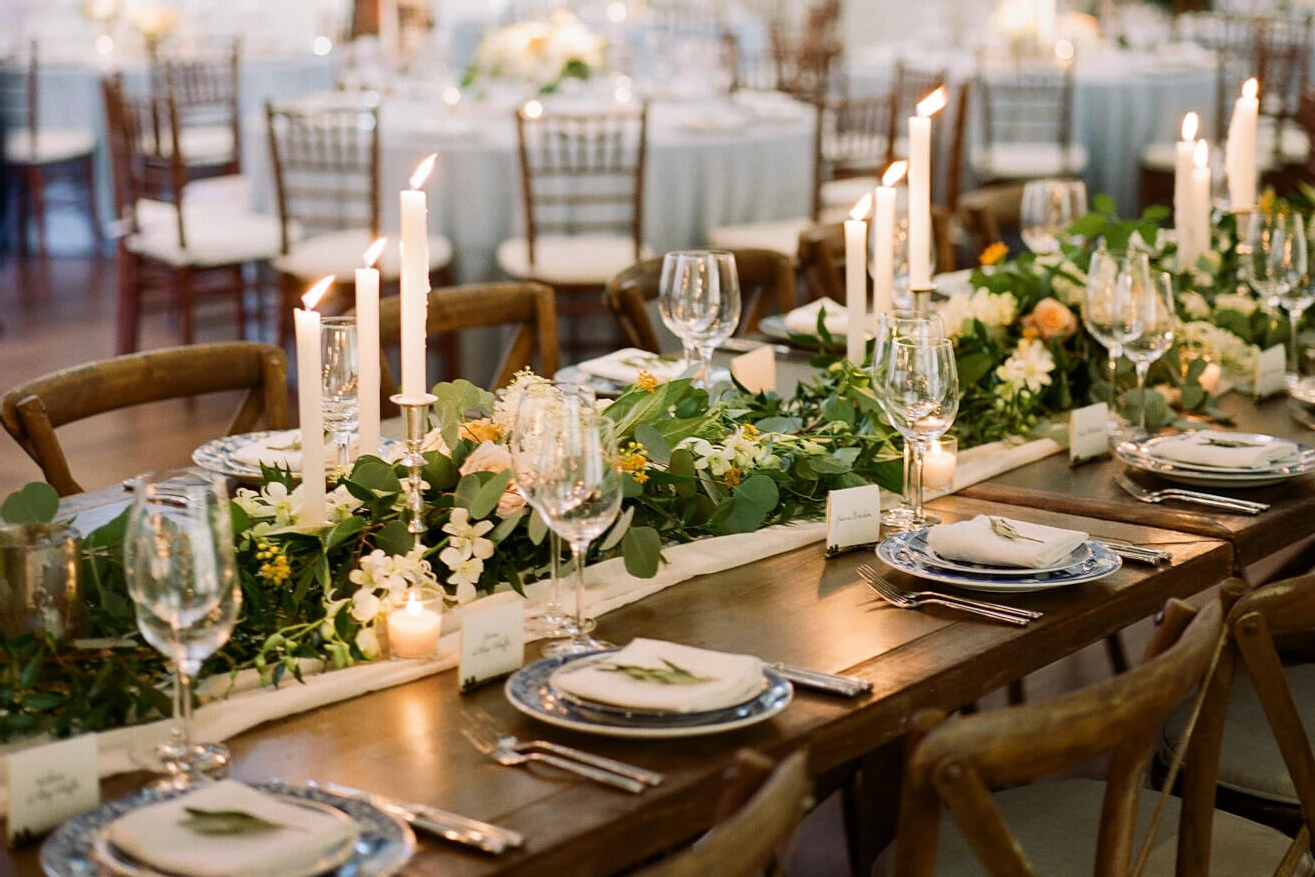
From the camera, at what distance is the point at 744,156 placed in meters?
5.33

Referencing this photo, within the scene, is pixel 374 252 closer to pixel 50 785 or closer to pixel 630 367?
pixel 50 785

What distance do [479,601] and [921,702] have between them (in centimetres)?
45

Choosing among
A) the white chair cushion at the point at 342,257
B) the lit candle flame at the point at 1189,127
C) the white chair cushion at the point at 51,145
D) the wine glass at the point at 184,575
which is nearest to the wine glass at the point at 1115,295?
the lit candle flame at the point at 1189,127

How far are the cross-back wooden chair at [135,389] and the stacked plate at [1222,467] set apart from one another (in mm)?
1218

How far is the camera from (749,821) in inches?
39.7

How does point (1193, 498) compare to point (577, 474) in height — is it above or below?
below

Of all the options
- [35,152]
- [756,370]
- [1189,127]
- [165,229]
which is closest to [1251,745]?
[756,370]

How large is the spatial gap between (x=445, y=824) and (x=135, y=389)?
1452 mm

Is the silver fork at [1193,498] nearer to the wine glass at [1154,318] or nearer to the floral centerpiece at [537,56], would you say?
the wine glass at [1154,318]

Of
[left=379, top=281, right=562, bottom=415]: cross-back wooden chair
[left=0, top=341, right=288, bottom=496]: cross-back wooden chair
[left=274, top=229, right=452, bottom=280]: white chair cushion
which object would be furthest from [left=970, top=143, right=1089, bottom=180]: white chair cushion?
[left=0, top=341, right=288, bottom=496]: cross-back wooden chair

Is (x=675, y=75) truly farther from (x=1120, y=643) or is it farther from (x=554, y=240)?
(x=1120, y=643)

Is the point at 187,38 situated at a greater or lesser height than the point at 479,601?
greater

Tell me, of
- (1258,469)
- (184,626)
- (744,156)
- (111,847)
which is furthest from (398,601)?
(744,156)

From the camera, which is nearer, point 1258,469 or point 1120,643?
point 1258,469
